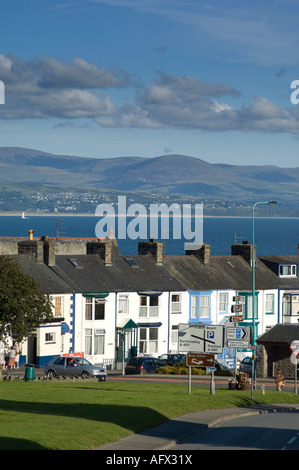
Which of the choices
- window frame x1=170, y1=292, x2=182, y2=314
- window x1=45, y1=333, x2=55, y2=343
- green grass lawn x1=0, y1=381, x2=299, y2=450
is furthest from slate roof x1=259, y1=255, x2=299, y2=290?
green grass lawn x1=0, y1=381, x2=299, y2=450

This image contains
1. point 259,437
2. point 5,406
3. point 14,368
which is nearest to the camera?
point 259,437

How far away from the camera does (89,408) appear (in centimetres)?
3716

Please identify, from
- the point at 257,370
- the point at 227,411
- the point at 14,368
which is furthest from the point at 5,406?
the point at 257,370

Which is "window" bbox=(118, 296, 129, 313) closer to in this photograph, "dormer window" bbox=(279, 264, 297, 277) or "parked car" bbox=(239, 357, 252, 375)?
"parked car" bbox=(239, 357, 252, 375)

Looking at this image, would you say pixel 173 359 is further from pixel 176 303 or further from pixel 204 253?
pixel 204 253

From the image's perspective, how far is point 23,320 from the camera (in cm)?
5091

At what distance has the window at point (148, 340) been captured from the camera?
77438 millimetres

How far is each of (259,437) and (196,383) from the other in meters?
25.9

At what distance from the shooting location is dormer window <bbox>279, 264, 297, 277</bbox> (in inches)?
3445

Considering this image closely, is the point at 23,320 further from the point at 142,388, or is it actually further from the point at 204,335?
the point at 204,335

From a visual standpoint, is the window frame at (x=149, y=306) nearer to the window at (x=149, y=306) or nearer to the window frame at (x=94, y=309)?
the window at (x=149, y=306)

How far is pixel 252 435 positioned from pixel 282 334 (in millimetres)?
37372

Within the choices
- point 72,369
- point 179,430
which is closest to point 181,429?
point 179,430

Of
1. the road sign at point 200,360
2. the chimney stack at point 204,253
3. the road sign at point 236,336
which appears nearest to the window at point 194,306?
the chimney stack at point 204,253
